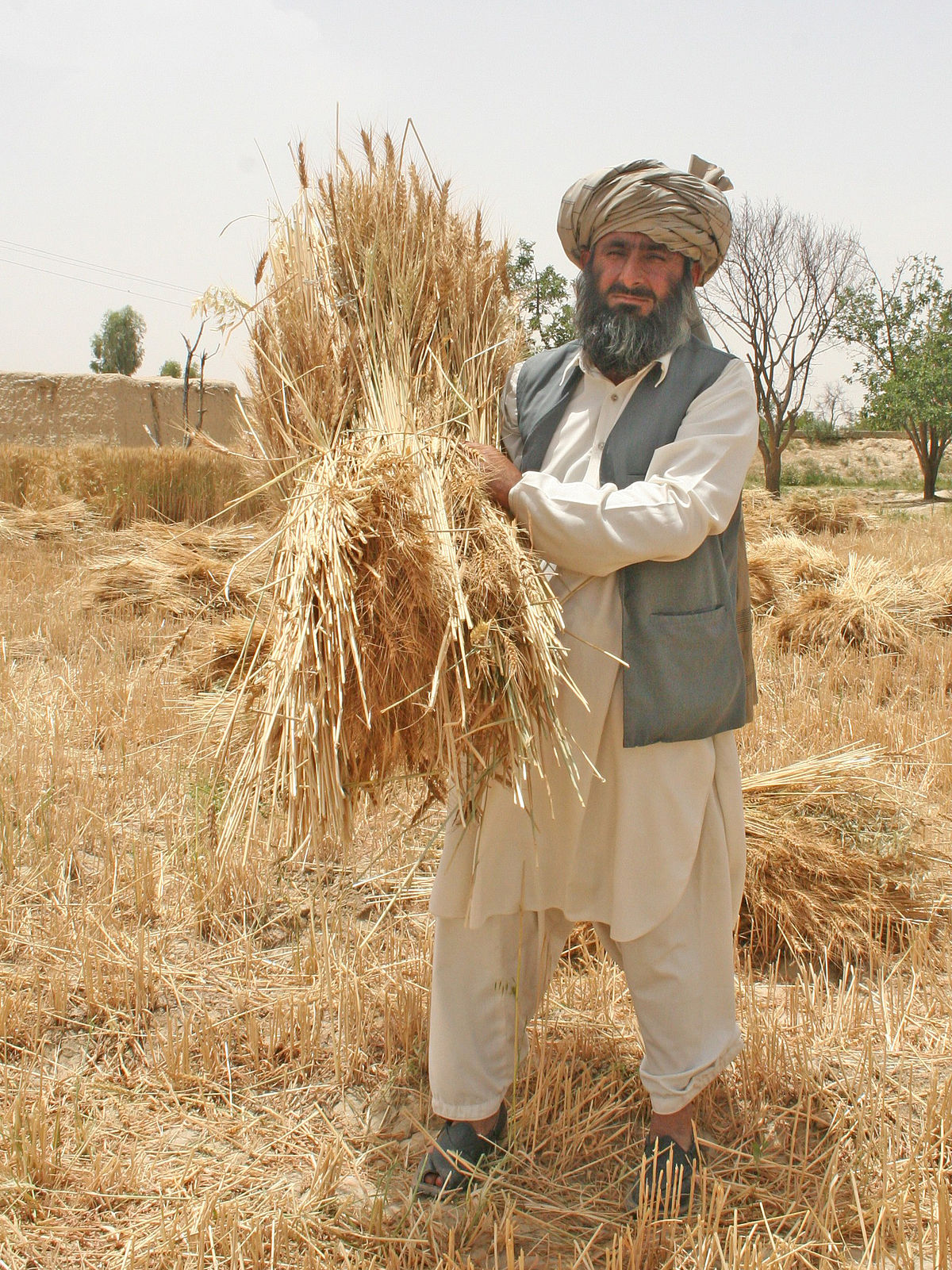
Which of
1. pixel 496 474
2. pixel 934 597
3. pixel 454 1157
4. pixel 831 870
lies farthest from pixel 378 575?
pixel 934 597

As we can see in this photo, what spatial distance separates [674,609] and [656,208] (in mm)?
710

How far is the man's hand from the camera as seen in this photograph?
1.67 metres

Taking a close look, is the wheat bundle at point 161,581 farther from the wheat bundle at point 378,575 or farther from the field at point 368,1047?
the wheat bundle at point 378,575

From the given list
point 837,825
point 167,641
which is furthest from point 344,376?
point 167,641

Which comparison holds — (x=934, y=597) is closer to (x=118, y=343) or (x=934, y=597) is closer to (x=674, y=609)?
(x=674, y=609)

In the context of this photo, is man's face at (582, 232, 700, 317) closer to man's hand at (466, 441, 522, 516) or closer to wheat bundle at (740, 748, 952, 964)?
man's hand at (466, 441, 522, 516)

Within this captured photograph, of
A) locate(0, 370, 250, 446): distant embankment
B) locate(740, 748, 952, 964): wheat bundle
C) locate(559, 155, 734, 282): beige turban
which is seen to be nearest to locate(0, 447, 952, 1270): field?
locate(740, 748, 952, 964): wheat bundle

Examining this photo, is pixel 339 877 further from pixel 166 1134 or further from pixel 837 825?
pixel 837 825

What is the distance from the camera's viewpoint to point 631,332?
176 centimetres

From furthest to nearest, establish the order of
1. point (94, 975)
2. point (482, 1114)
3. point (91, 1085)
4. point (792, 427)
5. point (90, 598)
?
1. point (792, 427)
2. point (90, 598)
3. point (94, 975)
4. point (91, 1085)
5. point (482, 1114)

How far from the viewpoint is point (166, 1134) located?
182 cm

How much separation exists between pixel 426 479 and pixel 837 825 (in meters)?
1.72

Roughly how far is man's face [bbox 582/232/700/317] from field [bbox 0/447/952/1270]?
2.60ft

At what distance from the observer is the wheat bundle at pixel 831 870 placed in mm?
2418
